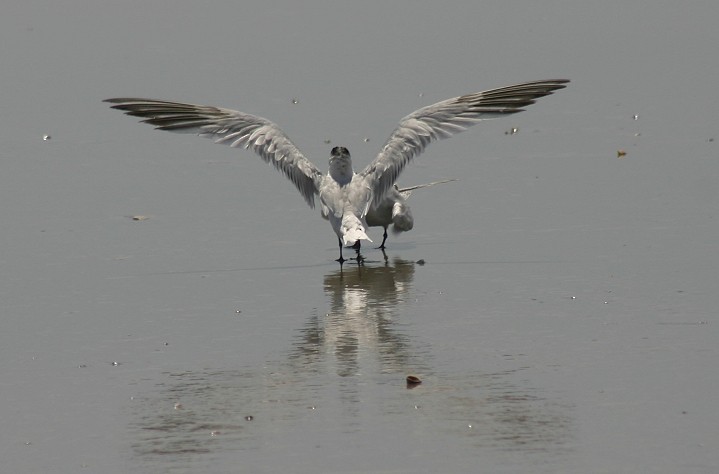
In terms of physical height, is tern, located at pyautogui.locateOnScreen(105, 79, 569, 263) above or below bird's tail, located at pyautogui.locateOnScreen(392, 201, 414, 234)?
above

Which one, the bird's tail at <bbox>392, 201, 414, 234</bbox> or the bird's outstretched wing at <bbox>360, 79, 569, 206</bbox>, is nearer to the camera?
the bird's outstretched wing at <bbox>360, 79, 569, 206</bbox>

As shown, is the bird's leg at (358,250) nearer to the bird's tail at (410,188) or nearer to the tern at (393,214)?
the tern at (393,214)

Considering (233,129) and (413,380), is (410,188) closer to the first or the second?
(233,129)

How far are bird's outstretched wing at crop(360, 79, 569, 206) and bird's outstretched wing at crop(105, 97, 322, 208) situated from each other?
642 mm

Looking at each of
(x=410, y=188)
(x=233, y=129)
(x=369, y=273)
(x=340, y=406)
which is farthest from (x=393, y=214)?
(x=340, y=406)

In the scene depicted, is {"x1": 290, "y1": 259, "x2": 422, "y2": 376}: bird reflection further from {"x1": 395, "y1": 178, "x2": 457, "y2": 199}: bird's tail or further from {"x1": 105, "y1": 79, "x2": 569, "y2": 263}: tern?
{"x1": 395, "y1": 178, "x2": 457, "y2": 199}: bird's tail

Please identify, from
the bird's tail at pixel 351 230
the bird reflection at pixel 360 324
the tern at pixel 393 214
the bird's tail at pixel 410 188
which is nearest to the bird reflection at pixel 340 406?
the bird reflection at pixel 360 324

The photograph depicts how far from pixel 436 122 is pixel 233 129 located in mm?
1798

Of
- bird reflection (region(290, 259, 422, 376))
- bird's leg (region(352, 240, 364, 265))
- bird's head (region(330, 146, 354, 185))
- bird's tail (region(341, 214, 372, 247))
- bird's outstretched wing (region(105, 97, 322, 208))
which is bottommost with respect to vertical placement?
bird reflection (region(290, 259, 422, 376))

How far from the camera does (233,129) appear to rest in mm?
12383

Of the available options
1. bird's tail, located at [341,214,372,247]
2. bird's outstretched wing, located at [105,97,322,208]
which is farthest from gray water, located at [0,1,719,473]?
bird's outstretched wing, located at [105,97,322,208]

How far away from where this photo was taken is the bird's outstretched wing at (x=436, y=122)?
11867 mm

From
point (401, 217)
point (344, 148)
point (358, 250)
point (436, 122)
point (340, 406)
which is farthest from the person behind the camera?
point (401, 217)

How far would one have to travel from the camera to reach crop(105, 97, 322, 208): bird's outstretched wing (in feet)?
40.2
